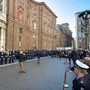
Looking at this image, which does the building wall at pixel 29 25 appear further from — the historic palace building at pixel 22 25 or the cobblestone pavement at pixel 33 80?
the cobblestone pavement at pixel 33 80

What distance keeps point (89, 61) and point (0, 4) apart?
4055 cm

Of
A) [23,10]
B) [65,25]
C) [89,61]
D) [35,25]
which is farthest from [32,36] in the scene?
[65,25]

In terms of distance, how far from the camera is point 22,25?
172 ft

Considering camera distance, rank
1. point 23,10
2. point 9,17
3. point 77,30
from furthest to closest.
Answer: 1. point 77,30
2. point 23,10
3. point 9,17

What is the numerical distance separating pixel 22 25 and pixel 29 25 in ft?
41.6

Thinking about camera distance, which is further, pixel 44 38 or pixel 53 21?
pixel 53 21

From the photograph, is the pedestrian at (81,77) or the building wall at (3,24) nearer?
the pedestrian at (81,77)

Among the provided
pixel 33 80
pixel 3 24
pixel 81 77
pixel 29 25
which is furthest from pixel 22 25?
pixel 81 77

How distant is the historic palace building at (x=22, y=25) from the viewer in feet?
145

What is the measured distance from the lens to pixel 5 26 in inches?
1759

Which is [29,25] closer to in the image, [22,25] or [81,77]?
[22,25]

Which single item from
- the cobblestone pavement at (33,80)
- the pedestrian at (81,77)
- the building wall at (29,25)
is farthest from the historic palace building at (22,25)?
the pedestrian at (81,77)

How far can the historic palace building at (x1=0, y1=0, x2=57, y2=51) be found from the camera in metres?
44.3

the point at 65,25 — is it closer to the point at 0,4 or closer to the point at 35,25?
the point at 35,25
